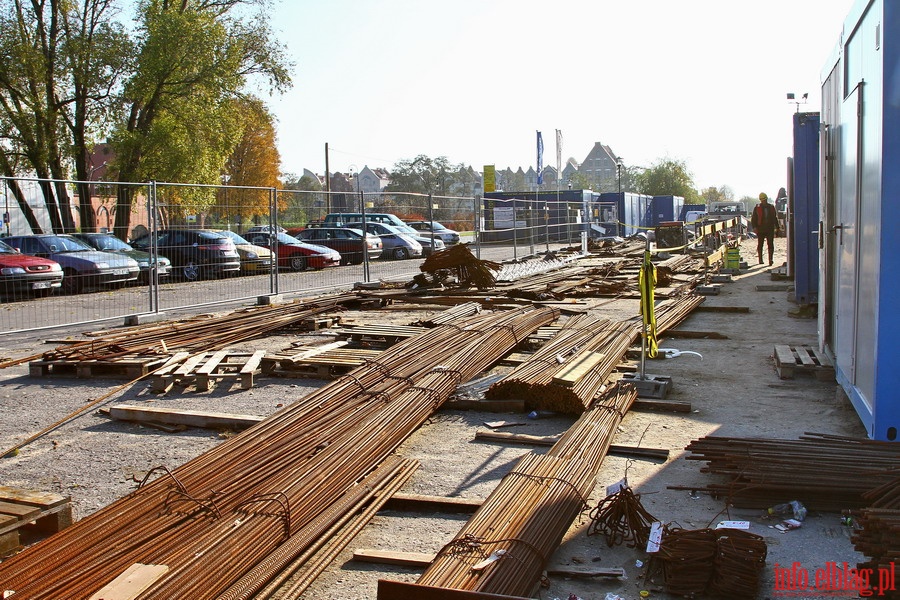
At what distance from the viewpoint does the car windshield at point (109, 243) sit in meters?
15.7

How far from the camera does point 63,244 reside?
14.3 m

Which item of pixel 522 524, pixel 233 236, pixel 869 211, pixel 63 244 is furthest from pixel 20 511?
pixel 233 236

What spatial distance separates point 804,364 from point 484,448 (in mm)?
4289

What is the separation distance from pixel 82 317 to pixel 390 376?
8682 mm

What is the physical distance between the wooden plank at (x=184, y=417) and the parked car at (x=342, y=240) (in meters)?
15.5

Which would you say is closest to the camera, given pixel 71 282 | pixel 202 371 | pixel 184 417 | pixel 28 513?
pixel 28 513

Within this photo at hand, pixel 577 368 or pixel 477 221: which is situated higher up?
pixel 477 221

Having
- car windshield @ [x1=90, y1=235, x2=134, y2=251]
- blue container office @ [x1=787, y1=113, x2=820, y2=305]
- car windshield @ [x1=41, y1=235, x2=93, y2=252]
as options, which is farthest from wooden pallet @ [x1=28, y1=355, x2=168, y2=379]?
blue container office @ [x1=787, y1=113, x2=820, y2=305]

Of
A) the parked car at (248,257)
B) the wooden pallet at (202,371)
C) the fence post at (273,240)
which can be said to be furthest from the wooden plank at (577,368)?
the parked car at (248,257)

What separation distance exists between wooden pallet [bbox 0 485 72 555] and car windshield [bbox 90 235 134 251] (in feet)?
38.0

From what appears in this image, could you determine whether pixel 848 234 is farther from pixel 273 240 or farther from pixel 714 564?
pixel 273 240

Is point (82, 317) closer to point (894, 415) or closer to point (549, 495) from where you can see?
point (549, 495)

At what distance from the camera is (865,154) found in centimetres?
592

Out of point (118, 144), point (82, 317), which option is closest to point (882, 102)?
point (82, 317)
